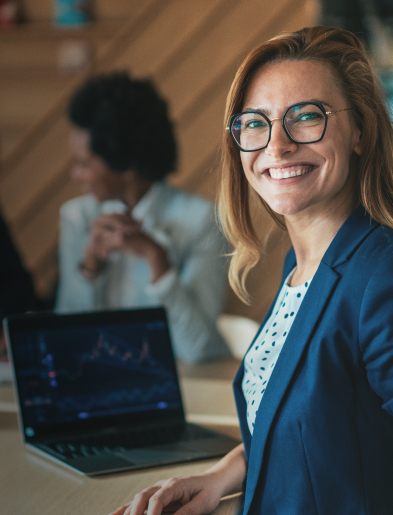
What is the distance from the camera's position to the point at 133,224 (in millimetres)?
2037

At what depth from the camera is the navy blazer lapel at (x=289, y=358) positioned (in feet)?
2.76

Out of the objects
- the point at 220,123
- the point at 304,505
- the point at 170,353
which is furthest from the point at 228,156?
the point at 220,123

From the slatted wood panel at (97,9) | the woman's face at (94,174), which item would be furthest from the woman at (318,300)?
the slatted wood panel at (97,9)

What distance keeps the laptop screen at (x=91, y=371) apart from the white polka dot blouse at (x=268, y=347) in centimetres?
29

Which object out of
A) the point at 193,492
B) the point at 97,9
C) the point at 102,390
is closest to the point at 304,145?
the point at 193,492

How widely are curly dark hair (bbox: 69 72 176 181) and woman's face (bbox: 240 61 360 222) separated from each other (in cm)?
142

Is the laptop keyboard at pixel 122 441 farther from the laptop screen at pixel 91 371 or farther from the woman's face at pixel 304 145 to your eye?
the woman's face at pixel 304 145

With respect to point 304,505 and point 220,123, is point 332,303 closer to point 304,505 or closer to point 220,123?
point 304,505

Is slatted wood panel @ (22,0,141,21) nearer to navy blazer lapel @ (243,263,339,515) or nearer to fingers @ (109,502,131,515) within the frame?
navy blazer lapel @ (243,263,339,515)

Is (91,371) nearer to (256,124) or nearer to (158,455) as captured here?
(158,455)

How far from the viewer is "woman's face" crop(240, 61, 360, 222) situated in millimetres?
893

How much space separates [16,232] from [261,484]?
286 centimetres

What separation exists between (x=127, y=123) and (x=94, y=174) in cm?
26

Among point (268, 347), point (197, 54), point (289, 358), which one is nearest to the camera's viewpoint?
point (289, 358)
